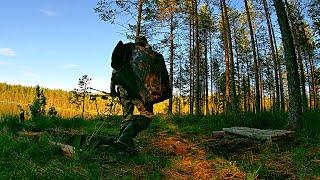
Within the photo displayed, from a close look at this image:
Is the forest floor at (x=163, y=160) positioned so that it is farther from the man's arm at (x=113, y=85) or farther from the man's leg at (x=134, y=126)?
the man's arm at (x=113, y=85)

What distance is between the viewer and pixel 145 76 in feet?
20.5

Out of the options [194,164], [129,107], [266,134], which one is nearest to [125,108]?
[129,107]

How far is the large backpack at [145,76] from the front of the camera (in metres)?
6.26

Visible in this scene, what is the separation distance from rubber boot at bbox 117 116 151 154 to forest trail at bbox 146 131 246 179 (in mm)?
660

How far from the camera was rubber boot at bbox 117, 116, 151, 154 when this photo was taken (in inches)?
240

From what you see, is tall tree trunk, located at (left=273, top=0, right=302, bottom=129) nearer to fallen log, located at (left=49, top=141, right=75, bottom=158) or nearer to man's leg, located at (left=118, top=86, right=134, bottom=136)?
man's leg, located at (left=118, top=86, right=134, bottom=136)

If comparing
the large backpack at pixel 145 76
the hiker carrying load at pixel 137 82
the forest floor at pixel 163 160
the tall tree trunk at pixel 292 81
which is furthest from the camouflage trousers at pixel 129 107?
the tall tree trunk at pixel 292 81

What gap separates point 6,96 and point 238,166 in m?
141

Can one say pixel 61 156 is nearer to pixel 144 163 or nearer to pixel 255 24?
pixel 144 163

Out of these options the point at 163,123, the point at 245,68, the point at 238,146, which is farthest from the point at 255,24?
the point at 238,146

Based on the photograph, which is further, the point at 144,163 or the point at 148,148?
the point at 148,148

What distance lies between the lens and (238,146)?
7.06m

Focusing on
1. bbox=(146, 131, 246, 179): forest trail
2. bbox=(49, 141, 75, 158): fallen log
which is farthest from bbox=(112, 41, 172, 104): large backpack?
bbox=(49, 141, 75, 158): fallen log

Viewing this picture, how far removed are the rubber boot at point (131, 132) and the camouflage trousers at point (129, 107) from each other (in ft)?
0.38
